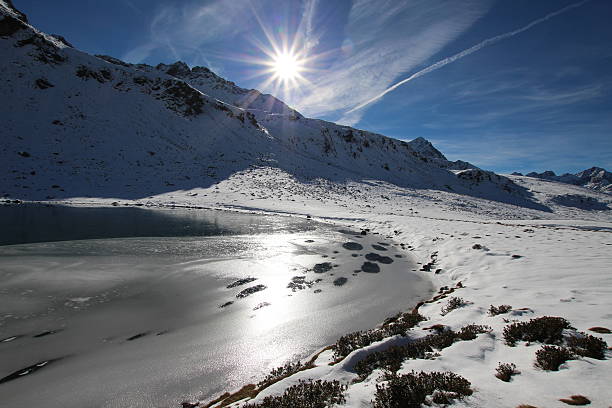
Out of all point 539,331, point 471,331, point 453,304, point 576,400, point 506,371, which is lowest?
point 453,304

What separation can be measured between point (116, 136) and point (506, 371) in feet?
197

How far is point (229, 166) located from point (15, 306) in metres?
46.4

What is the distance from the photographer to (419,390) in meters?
3.56

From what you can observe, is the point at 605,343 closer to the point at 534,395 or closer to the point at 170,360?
the point at 534,395

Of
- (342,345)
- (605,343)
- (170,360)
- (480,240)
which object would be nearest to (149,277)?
(170,360)

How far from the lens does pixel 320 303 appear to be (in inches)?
347

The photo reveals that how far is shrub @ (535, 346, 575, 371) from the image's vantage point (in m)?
4.02

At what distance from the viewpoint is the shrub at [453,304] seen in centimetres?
752

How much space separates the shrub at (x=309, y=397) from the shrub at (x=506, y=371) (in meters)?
2.31

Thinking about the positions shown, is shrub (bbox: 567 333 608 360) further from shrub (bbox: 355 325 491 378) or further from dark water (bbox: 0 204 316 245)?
dark water (bbox: 0 204 316 245)

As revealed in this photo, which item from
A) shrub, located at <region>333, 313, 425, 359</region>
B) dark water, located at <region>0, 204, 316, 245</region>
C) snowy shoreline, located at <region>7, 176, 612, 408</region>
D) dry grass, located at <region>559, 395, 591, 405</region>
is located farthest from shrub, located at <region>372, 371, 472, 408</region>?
dark water, located at <region>0, 204, 316, 245</region>

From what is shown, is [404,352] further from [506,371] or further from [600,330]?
[600,330]

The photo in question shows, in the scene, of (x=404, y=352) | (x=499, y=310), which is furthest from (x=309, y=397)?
(x=499, y=310)

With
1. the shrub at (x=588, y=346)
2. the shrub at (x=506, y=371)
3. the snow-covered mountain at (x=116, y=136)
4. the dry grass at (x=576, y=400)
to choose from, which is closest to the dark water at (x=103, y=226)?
the snow-covered mountain at (x=116, y=136)
